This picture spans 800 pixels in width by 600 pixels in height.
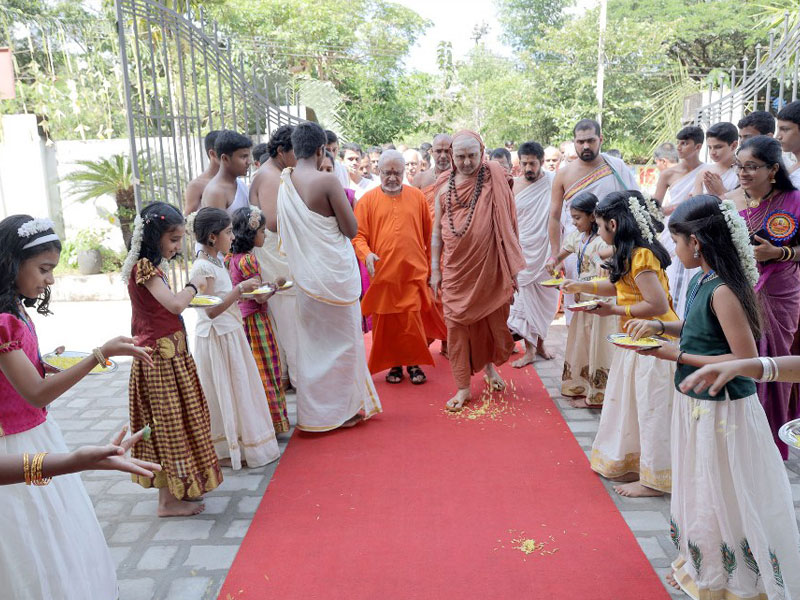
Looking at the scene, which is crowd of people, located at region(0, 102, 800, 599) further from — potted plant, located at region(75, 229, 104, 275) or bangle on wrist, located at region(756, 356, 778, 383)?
potted plant, located at region(75, 229, 104, 275)

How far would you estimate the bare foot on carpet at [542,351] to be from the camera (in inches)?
254

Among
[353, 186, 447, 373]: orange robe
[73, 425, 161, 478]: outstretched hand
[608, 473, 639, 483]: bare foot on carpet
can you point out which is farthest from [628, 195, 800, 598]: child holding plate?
[353, 186, 447, 373]: orange robe

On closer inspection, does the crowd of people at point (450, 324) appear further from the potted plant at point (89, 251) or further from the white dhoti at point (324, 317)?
the potted plant at point (89, 251)

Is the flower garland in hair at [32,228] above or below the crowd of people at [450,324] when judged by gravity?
above

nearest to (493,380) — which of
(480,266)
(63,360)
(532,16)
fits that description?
(480,266)

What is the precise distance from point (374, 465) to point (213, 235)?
1724 millimetres

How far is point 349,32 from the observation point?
2878 centimetres

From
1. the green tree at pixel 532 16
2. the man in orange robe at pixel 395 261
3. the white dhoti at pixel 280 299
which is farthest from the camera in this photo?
the green tree at pixel 532 16

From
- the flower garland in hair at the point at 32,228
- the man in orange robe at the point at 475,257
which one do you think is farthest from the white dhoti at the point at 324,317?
the flower garland in hair at the point at 32,228

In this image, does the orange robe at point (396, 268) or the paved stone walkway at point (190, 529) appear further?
the orange robe at point (396, 268)

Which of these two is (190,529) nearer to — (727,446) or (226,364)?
(226,364)

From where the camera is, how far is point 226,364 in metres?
3.98

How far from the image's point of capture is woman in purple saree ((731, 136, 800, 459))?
3.61m

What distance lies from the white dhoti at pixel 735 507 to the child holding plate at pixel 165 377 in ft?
7.74
